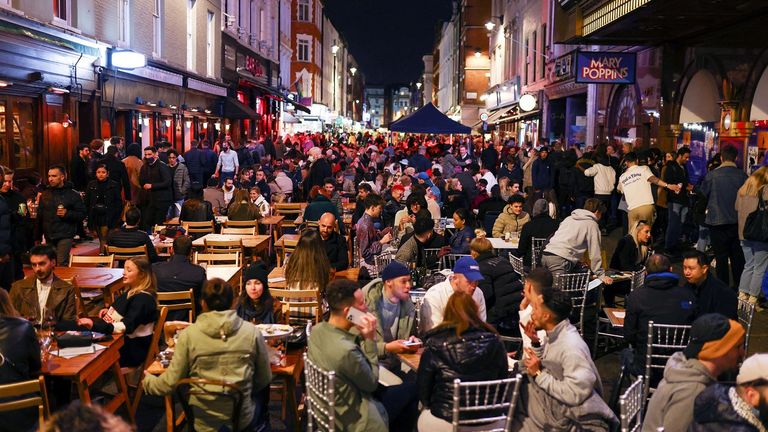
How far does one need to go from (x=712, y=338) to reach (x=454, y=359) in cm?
152

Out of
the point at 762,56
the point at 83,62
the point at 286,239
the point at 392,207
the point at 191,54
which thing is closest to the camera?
the point at 286,239

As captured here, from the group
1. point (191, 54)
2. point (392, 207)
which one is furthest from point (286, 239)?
point (191, 54)

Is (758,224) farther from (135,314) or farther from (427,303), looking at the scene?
(135,314)

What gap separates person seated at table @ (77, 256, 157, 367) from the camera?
736 centimetres

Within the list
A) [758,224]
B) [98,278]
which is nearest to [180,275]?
[98,278]

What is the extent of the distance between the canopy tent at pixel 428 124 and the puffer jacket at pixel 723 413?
66.9ft

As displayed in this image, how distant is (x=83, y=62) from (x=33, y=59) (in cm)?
258

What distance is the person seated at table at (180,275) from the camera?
28.8ft

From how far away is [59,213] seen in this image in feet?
37.9

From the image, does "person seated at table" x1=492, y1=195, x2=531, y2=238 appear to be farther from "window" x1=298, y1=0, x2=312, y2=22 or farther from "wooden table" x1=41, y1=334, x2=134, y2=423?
"window" x1=298, y1=0, x2=312, y2=22

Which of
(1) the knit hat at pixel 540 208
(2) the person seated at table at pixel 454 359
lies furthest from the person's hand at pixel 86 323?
(1) the knit hat at pixel 540 208

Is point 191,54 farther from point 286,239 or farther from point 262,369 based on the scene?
point 262,369

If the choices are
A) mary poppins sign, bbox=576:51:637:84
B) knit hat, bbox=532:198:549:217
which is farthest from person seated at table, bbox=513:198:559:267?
mary poppins sign, bbox=576:51:637:84

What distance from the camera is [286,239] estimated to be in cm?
1216
